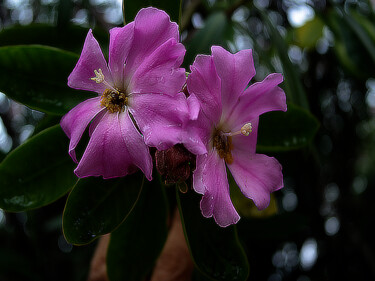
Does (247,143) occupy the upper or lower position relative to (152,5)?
lower

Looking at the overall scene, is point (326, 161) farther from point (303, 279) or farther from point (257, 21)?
point (257, 21)

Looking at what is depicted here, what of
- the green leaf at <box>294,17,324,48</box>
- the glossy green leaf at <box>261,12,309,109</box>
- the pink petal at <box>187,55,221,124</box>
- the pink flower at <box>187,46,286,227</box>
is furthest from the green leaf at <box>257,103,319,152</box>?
the green leaf at <box>294,17,324,48</box>

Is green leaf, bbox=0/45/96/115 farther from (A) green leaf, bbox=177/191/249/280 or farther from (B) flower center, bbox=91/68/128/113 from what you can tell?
(A) green leaf, bbox=177/191/249/280

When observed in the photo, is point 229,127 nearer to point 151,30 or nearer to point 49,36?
point 151,30

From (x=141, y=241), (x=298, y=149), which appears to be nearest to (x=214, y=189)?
(x=141, y=241)

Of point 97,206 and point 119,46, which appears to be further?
point 97,206

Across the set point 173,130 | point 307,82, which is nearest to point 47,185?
point 173,130
